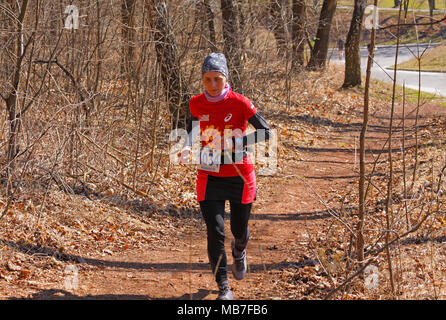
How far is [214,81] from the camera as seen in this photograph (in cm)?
457

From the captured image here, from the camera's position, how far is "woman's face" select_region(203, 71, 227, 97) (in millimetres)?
4559

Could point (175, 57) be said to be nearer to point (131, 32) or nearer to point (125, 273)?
point (131, 32)

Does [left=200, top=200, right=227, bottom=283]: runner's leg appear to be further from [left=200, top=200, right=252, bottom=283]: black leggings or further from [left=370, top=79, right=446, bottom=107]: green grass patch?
[left=370, top=79, right=446, bottom=107]: green grass patch

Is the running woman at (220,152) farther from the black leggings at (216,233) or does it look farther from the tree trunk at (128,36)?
the tree trunk at (128,36)

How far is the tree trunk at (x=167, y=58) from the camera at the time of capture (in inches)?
337

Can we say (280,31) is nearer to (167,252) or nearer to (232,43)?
(232,43)

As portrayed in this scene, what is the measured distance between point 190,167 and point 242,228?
4.86 metres

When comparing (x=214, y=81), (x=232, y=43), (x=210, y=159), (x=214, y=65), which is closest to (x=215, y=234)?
(x=210, y=159)

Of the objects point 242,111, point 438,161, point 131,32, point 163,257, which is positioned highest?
point 131,32

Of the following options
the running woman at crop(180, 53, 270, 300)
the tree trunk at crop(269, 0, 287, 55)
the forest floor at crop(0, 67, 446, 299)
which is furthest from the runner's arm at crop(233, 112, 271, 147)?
the tree trunk at crop(269, 0, 287, 55)

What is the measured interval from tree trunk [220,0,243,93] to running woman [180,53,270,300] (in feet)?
21.7

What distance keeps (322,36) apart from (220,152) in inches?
709

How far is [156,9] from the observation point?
831cm

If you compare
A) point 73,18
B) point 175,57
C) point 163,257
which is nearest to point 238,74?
point 175,57
